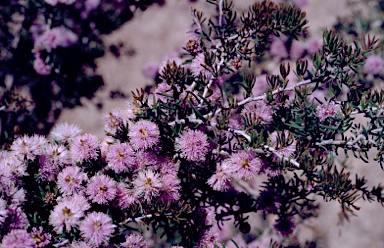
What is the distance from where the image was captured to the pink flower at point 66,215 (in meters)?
1.75

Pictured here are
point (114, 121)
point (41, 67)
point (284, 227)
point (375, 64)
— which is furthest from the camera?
point (375, 64)

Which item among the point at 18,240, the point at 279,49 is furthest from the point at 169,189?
the point at 279,49

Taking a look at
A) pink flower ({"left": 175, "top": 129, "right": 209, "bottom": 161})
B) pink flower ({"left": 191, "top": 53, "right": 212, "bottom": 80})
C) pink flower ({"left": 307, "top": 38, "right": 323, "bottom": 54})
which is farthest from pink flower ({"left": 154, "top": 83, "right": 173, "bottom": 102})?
pink flower ({"left": 307, "top": 38, "right": 323, "bottom": 54})

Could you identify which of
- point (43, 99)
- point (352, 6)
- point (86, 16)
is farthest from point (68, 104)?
point (352, 6)

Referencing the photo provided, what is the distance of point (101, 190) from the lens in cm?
188

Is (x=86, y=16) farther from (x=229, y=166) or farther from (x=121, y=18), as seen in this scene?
(x=229, y=166)

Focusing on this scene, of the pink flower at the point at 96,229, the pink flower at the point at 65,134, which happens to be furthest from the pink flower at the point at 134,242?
the pink flower at the point at 65,134

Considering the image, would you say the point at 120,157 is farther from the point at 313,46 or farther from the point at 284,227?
the point at 313,46

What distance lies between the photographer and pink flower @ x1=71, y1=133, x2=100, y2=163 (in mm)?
2000

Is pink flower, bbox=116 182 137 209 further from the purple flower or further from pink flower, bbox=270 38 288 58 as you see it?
pink flower, bbox=270 38 288 58

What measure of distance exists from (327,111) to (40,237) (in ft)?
5.19

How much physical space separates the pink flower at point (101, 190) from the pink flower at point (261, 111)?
81 cm

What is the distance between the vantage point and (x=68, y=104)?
14.3ft

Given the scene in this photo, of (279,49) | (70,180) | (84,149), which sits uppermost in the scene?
(279,49)
